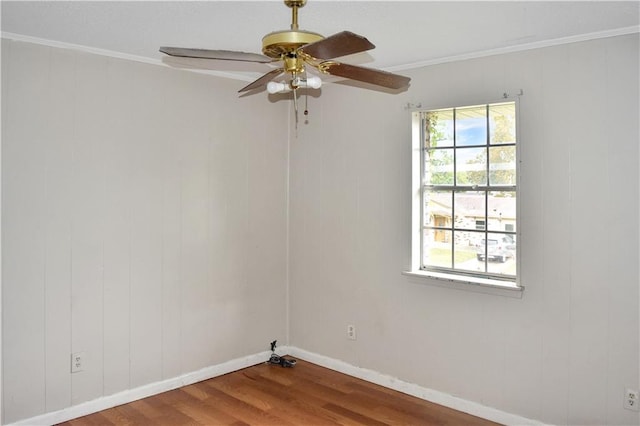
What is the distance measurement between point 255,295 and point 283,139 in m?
1.50

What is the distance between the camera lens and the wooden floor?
3270 mm

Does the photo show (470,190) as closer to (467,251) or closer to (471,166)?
(471,166)

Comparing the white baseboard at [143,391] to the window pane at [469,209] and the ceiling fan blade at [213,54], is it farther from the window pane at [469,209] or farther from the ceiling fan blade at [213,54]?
the ceiling fan blade at [213,54]

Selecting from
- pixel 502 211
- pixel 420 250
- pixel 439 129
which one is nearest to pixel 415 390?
pixel 420 250

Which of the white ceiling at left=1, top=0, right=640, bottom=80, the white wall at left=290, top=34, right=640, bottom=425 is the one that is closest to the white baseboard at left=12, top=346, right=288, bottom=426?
the white wall at left=290, top=34, right=640, bottom=425

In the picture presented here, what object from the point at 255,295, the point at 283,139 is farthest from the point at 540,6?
the point at 255,295

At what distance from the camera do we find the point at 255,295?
4.40 m

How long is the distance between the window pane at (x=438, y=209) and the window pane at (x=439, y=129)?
376 mm

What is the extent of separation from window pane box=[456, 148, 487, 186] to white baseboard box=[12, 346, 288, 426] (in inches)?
93.2

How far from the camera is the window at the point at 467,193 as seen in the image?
3.32 metres

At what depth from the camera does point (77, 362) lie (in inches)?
130

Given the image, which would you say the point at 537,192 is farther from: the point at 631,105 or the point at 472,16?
the point at 472,16

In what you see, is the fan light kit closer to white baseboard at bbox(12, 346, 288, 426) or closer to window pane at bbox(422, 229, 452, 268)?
window pane at bbox(422, 229, 452, 268)

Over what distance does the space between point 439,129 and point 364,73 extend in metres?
1.53
